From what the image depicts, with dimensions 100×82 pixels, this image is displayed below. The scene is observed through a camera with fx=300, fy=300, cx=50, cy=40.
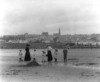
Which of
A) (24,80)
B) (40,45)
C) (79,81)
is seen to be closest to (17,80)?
(24,80)

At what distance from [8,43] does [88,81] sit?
182148 millimetres

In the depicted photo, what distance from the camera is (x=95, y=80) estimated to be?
52.4 ft

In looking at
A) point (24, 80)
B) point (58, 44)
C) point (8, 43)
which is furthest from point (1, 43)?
point (24, 80)

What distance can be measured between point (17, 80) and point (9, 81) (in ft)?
1.71

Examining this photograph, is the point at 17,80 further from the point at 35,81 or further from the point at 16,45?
the point at 16,45

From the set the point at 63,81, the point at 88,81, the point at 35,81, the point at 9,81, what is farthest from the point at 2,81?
the point at 88,81

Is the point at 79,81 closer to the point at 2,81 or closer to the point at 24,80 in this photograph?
the point at 24,80

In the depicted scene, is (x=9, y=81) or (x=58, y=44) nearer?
(x=9, y=81)

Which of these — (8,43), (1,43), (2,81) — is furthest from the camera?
(8,43)

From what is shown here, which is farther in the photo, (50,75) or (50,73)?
(50,73)

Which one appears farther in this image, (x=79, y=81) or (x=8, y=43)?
(x=8, y=43)

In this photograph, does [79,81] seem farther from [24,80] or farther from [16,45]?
[16,45]

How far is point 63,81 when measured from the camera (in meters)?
15.5

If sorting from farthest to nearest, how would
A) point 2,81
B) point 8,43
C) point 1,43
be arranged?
1. point 8,43
2. point 1,43
3. point 2,81
